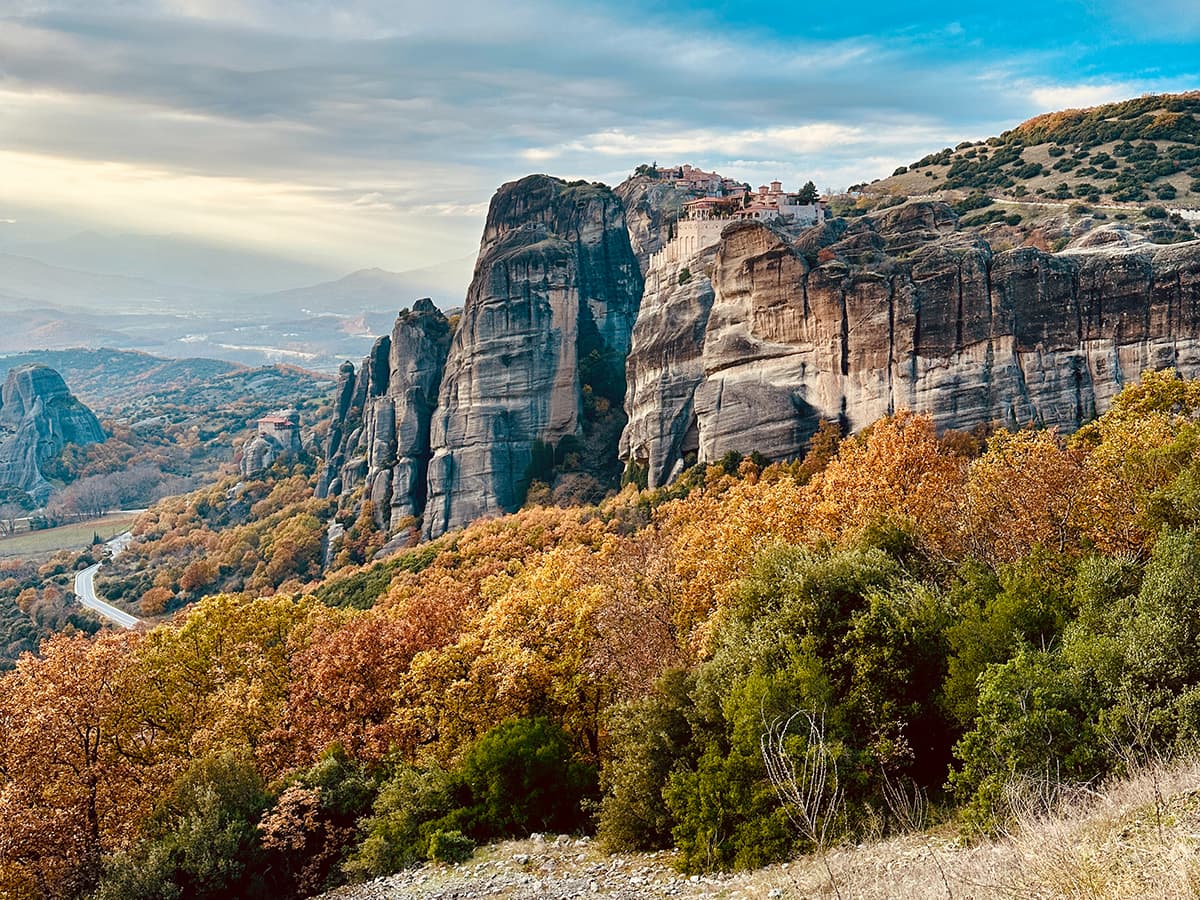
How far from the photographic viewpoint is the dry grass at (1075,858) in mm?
8805

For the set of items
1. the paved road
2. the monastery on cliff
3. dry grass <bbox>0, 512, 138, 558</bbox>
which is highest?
the monastery on cliff

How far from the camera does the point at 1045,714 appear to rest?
14.5 metres

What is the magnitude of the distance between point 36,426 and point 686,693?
584 feet

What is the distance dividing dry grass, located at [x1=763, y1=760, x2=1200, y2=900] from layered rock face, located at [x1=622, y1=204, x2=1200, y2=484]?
32.2 metres

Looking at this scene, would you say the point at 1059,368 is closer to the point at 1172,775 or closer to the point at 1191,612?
the point at 1191,612

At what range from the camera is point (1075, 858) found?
30.2 ft

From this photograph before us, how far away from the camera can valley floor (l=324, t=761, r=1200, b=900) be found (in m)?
9.05

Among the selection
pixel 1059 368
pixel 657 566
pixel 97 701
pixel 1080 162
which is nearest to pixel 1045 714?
pixel 657 566

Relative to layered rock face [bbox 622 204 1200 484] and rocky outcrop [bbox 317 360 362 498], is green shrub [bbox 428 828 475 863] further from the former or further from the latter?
rocky outcrop [bbox 317 360 362 498]

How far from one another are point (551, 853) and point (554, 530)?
33675mm

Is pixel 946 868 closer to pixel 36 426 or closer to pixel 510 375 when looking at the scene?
pixel 510 375

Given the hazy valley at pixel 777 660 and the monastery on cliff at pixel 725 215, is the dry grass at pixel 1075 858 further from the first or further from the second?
the monastery on cliff at pixel 725 215

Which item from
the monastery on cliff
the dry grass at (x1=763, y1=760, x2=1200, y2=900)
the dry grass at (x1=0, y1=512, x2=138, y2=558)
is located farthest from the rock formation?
→ the dry grass at (x1=763, y1=760, x2=1200, y2=900)

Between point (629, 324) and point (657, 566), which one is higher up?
point (629, 324)
